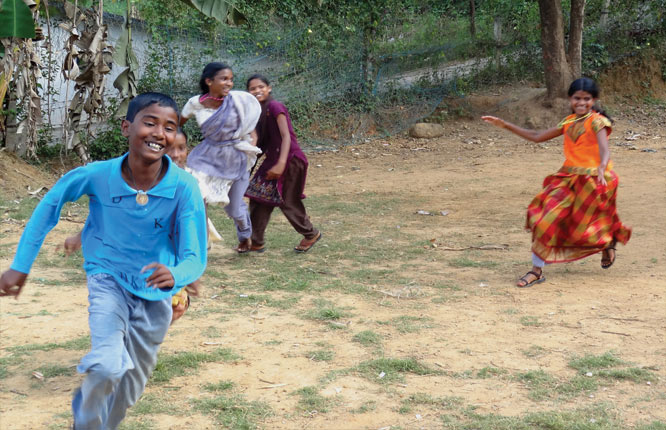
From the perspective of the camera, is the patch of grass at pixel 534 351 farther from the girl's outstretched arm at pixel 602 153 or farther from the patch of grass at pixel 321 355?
the girl's outstretched arm at pixel 602 153

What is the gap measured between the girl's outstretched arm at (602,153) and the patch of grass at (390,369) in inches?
96.7

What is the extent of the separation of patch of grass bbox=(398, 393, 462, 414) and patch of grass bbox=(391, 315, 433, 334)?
103 centimetres

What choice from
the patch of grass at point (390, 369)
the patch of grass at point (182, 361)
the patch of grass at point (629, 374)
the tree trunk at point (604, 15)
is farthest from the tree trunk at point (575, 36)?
the patch of grass at point (182, 361)

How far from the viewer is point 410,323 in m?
5.02

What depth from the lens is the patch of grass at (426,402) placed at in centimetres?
372

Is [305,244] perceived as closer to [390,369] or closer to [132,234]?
[390,369]

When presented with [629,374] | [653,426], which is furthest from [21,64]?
[653,426]

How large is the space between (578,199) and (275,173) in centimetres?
248

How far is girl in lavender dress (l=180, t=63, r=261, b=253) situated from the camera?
605 cm

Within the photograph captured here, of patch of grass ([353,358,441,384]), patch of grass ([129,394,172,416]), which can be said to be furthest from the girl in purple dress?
patch of grass ([129,394,172,416])

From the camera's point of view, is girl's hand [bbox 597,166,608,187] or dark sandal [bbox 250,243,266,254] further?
dark sandal [bbox 250,243,266,254]

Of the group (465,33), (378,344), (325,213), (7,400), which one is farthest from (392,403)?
(465,33)

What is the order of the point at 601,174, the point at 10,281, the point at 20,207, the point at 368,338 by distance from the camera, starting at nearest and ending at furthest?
the point at 10,281 → the point at 368,338 → the point at 601,174 → the point at 20,207

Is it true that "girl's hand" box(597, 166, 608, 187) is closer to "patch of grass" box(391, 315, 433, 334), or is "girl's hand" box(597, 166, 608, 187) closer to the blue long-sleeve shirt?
"patch of grass" box(391, 315, 433, 334)
